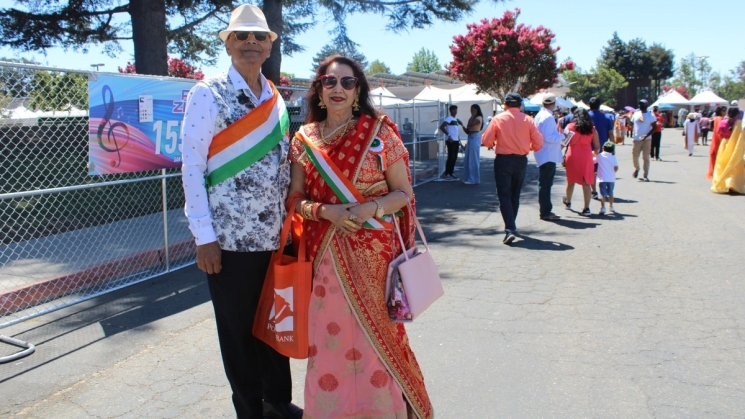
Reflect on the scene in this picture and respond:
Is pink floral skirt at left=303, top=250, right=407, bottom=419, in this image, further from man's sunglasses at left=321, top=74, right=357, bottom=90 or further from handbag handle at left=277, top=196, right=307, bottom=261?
man's sunglasses at left=321, top=74, right=357, bottom=90

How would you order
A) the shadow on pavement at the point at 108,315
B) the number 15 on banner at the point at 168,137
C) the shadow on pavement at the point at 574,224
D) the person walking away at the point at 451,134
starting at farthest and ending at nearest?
the person walking away at the point at 451,134 < the shadow on pavement at the point at 574,224 < the number 15 on banner at the point at 168,137 < the shadow on pavement at the point at 108,315

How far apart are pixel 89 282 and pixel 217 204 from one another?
3867 millimetres

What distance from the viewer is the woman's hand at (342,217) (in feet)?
9.12

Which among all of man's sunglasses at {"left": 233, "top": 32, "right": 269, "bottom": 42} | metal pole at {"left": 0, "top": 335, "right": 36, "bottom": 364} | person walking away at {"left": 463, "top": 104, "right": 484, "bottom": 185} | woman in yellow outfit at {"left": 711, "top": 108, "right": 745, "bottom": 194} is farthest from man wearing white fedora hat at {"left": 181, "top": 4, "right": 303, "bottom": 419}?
woman in yellow outfit at {"left": 711, "top": 108, "right": 745, "bottom": 194}

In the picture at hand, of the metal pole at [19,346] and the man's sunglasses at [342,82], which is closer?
the man's sunglasses at [342,82]

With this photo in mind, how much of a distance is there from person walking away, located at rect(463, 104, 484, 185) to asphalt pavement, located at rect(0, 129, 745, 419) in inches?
237

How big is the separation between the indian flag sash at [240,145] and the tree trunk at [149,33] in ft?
28.0

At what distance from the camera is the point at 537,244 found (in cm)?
765

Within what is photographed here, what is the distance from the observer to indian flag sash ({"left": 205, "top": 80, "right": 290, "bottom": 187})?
2789mm

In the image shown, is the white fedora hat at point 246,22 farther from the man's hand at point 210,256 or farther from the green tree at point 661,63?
the green tree at point 661,63

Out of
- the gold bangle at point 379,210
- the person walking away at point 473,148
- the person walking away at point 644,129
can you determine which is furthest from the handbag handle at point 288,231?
the person walking away at point 644,129

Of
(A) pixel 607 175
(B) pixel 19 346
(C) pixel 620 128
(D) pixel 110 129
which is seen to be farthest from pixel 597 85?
(B) pixel 19 346

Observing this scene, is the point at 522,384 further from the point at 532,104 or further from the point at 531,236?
the point at 532,104

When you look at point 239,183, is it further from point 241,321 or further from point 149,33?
point 149,33
